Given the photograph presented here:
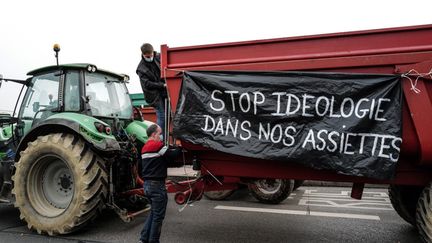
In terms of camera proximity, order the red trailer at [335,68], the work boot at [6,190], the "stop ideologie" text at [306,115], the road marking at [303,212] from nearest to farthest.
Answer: the red trailer at [335,68] → the "stop ideologie" text at [306,115] → the work boot at [6,190] → the road marking at [303,212]

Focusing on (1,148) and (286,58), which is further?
(1,148)

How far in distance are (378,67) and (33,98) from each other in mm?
5212

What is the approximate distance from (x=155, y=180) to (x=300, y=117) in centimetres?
184

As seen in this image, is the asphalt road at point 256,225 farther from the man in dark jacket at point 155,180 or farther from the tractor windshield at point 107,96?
Answer: the tractor windshield at point 107,96

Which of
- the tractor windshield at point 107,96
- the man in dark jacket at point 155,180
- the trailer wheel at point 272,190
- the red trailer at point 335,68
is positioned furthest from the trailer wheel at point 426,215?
the tractor windshield at point 107,96

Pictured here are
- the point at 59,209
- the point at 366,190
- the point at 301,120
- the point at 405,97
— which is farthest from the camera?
A: the point at 366,190

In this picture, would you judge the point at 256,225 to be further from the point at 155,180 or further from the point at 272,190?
the point at 155,180

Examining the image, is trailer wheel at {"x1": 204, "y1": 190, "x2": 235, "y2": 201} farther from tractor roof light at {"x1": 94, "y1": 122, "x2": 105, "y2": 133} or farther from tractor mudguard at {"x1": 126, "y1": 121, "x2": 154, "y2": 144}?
tractor roof light at {"x1": 94, "y1": 122, "x2": 105, "y2": 133}

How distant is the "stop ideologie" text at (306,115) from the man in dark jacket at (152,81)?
39.1 inches

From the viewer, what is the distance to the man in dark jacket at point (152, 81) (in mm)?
5145

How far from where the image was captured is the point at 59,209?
542 centimetres

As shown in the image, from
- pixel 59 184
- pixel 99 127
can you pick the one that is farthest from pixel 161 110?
pixel 59 184

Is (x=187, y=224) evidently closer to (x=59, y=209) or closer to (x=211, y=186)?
(x=211, y=186)

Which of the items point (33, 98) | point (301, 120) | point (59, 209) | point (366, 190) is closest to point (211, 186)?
point (301, 120)
